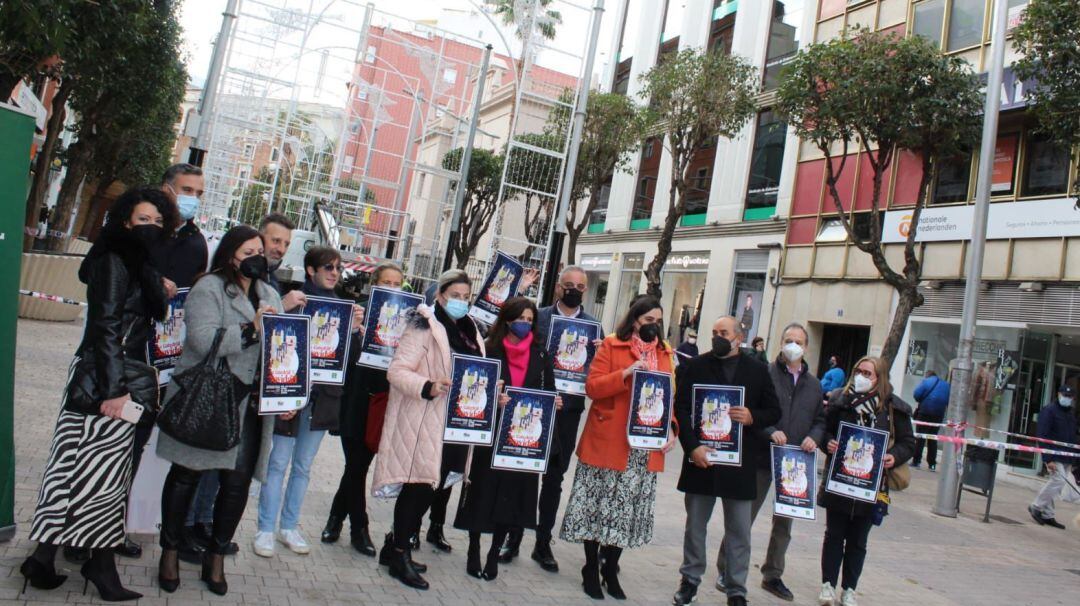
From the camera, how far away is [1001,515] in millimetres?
13570

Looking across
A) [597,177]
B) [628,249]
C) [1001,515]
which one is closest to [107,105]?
[597,177]

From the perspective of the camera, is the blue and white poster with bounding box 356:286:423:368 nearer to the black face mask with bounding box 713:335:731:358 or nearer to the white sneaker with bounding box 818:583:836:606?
the black face mask with bounding box 713:335:731:358

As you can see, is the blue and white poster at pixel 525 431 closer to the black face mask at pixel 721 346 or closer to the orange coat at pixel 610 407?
the orange coat at pixel 610 407

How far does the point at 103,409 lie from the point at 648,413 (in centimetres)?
334

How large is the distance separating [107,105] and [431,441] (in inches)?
801

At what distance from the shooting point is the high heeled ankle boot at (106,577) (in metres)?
4.51

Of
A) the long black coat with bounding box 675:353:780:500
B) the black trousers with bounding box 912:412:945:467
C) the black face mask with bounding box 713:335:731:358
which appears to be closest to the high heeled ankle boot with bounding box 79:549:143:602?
the long black coat with bounding box 675:353:780:500

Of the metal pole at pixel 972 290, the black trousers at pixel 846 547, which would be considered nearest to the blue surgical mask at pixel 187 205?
the black trousers at pixel 846 547

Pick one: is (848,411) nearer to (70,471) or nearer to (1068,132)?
(70,471)

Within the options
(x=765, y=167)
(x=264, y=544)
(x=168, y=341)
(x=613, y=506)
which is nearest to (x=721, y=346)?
(x=613, y=506)

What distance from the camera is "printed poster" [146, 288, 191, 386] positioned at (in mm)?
5012

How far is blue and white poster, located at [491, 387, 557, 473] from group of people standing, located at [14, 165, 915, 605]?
0.16 m

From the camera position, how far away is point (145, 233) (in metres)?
4.53

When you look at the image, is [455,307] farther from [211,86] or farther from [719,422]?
[211,86]
